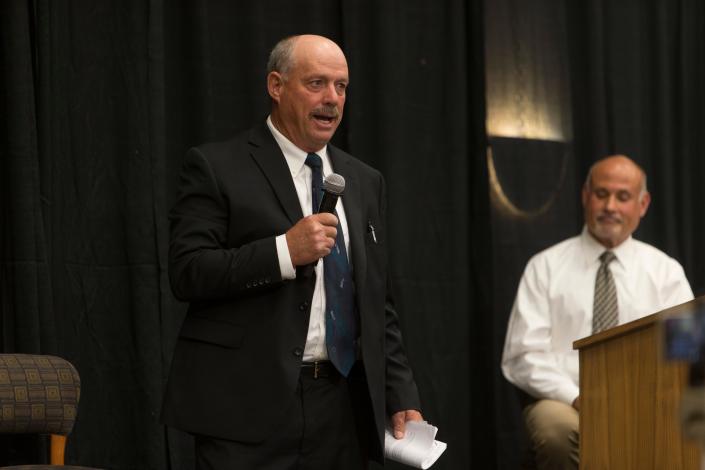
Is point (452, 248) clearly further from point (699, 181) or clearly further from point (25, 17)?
point (25, 17)

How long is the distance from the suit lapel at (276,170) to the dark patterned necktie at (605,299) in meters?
1.98

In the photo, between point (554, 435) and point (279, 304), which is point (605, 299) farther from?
point (279, 304)

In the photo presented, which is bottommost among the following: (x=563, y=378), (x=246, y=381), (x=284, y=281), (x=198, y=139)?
(x=563, y=378)

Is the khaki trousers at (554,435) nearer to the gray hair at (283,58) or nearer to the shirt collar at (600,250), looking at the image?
the shirt collar at (600,250)

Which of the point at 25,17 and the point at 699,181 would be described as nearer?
the point at 25,17

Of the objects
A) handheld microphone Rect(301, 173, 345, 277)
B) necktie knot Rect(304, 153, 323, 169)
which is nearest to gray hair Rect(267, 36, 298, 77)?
necktie knot Rect(304, 153, 323, 169)

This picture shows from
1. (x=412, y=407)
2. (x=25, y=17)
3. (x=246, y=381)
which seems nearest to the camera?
(x=246, y=381)

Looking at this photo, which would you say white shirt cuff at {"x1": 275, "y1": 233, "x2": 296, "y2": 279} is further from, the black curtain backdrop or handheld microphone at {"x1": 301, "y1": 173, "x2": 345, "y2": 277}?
the black curtain backdrop

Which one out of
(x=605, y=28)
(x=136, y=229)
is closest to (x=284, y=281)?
(x=136, y=229)

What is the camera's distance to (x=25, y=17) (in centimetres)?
369

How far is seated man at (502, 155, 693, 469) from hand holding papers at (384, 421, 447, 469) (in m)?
1.28

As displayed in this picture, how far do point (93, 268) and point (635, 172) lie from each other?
2306 mm

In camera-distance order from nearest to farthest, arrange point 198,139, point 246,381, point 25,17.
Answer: point 246,381 → point 25,17 → point 198,139

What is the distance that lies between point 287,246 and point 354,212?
0.35m
